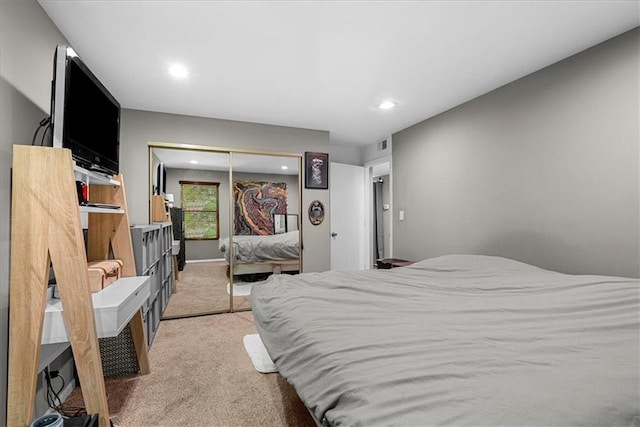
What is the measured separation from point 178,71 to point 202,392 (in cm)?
248

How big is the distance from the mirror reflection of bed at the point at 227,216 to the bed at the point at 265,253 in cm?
1

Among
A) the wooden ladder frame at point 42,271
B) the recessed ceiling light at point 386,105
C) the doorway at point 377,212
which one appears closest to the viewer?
the wooden ladder frame at point 42,271

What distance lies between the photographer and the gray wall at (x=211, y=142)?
345cm

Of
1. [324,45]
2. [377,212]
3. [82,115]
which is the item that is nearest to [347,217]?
[377,212]

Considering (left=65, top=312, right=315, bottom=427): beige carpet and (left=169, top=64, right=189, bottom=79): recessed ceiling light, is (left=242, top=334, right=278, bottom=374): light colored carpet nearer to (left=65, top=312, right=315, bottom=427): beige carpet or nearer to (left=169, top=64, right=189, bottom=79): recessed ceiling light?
(left=65, top=312, right=315, bottom=427): beige carpet

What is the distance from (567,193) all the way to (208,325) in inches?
141

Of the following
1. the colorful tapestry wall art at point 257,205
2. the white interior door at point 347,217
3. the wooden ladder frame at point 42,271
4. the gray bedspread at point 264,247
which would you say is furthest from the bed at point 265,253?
the wooden ladder frame at point 42,271

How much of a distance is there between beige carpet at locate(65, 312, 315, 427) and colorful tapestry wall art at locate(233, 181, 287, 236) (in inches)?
58.3

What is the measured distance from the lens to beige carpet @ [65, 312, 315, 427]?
1.82 meters

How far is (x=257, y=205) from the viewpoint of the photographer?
3.97 metres

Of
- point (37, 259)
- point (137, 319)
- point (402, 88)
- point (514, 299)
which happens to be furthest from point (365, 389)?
point (402, 88)

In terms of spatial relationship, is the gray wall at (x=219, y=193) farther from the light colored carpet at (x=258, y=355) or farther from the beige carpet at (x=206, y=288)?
the light colored carpet at (x=258, y=355)

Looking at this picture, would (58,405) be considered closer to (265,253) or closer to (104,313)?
(104,313)

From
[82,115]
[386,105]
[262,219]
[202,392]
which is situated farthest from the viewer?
[262,219]
